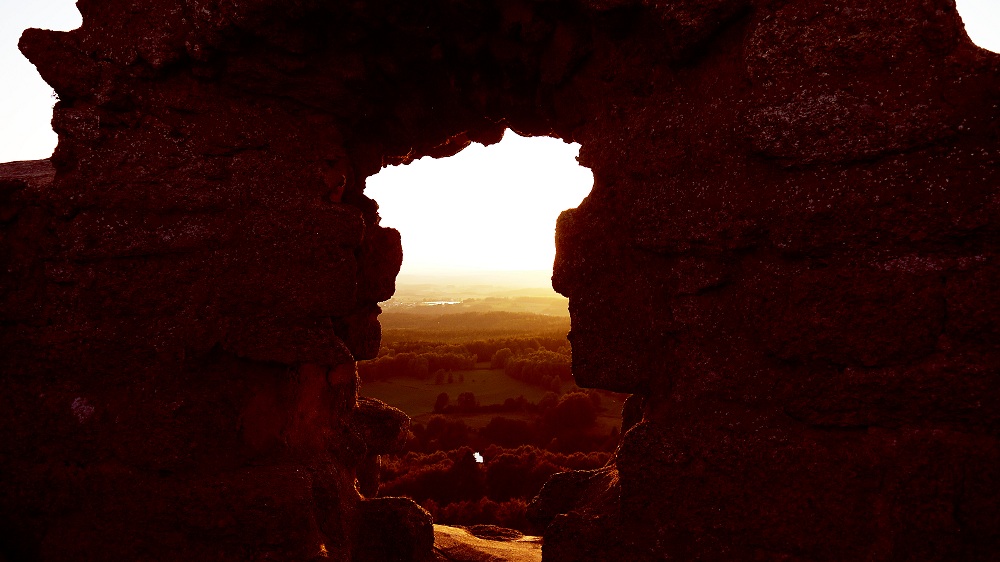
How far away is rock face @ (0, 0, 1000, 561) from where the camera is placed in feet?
7.63

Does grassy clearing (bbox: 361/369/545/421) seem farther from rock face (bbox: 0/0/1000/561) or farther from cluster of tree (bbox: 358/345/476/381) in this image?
rock face (bbox: 0/0/1000/561)

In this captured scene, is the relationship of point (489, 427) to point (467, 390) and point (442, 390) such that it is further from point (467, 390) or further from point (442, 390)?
point (442, 390)

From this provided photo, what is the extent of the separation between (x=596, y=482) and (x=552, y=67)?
7.33ft

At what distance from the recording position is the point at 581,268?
298cm

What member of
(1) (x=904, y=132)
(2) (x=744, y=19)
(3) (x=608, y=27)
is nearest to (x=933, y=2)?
(1) (x=904, y=132)

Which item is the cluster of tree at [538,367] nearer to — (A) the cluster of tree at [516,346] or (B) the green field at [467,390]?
(B) the green field at [467,390]

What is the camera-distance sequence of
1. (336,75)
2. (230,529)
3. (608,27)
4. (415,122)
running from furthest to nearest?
(415,122) < (336,75) < (230,529) < (608,27)

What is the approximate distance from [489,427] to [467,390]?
5013 mm

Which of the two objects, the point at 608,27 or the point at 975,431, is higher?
the point at 608,27

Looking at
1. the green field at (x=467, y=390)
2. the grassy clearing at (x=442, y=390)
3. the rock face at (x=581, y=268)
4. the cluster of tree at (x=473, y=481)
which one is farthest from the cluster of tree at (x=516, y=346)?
the rock face at (x=581, y=268)

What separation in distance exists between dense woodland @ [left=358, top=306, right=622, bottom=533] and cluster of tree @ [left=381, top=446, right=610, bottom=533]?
0.04 feet

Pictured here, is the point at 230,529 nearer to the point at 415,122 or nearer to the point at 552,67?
the point at 415,122

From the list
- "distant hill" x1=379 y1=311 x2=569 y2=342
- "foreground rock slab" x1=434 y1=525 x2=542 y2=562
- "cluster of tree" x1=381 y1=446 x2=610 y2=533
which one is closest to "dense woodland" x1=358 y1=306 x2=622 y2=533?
"cluster of tree" x1=381 y1=446 x2=610 y2=533

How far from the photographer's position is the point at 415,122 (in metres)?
3.78
